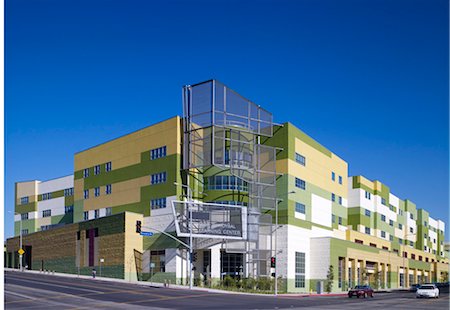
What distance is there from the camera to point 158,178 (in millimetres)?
79688

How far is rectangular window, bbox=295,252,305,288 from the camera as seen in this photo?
258ft

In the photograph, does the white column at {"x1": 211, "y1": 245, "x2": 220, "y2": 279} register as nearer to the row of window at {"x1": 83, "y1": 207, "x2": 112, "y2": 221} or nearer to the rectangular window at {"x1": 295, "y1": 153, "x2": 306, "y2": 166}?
the rectangular window at {"x1": 295, "y1": 153, "x2": 306, "y2": 166}

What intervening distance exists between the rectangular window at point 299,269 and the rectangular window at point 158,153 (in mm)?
22785

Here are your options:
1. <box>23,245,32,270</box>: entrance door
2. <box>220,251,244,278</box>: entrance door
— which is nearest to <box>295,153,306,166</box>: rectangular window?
<box>220,251,244,278</box>: entrance door

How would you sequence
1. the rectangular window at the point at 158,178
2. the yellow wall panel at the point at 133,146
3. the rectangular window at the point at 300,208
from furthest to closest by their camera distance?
the rectangular window at the point at 300,208 < the rectangular window at the point at 158,178 < the yellow wall panel at the point at 133,146

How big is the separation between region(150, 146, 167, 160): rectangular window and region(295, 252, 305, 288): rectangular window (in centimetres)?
2279

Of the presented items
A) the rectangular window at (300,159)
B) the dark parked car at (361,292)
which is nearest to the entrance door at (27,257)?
the rectangular window at (300,159)

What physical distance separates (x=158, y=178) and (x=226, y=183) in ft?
31.4

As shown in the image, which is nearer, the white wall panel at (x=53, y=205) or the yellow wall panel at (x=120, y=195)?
the yellow wall panel at (x=120, y=195)

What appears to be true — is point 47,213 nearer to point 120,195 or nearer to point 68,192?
point 68,192

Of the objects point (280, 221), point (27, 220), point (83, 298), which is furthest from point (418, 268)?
point (83, 298)

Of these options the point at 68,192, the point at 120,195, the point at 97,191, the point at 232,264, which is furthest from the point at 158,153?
the point at 68,192

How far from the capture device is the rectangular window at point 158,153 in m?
79.6

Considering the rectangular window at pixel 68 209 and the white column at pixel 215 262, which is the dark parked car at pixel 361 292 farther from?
the rectangular window at pixel 68 209
